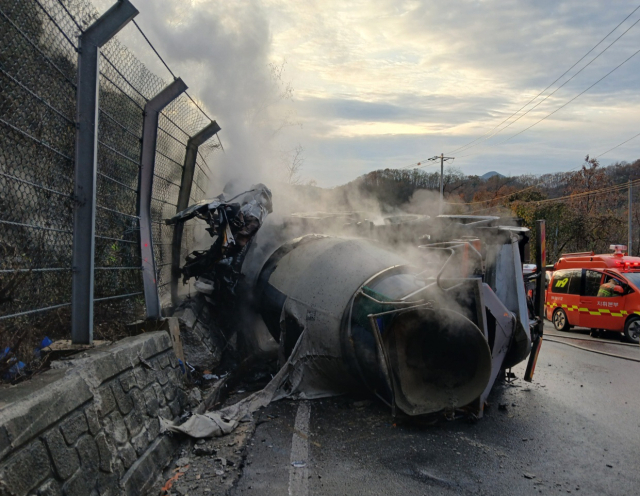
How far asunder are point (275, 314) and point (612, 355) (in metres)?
6.22

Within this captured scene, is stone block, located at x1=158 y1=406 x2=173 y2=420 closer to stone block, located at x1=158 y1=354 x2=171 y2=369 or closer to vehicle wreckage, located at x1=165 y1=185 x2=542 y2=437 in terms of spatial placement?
vehicle wreckage, located at x1=165 y1=185 x2=542 y2=437

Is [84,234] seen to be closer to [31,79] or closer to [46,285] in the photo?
[46,285]

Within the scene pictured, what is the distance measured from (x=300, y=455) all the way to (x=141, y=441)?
4.15 ft

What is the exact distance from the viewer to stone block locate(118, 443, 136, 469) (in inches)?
124

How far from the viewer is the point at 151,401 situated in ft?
12.6

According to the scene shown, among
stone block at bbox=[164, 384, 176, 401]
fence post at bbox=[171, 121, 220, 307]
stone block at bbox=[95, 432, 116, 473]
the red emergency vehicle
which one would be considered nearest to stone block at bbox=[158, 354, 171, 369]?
stone block at bbox=[164, 384, 176, 401]

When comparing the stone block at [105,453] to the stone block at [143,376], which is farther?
the stone block at [143,376]

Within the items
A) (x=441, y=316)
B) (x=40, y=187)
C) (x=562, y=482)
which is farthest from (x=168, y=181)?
(x=562, y=482)

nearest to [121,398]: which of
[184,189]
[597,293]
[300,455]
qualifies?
[300,455]

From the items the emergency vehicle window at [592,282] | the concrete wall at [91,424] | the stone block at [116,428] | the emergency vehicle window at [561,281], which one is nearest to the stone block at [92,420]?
the concrete wall at [91,424]

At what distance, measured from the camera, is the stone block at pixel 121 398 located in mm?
3277

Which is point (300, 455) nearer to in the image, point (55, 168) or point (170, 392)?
point (170, 392)

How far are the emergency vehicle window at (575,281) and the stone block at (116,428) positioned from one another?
41.1 ft

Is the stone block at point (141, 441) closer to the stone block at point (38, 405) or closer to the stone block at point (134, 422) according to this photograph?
the stone block at point (134, 422)
